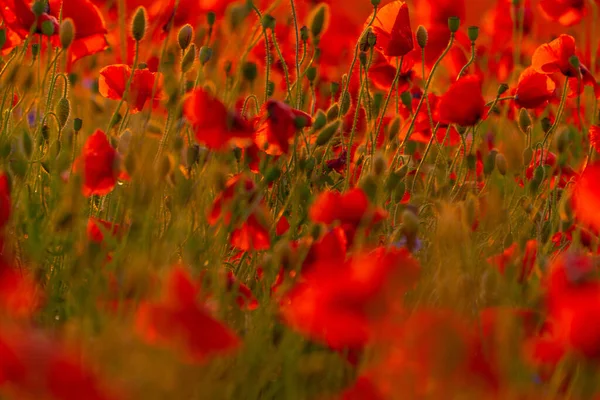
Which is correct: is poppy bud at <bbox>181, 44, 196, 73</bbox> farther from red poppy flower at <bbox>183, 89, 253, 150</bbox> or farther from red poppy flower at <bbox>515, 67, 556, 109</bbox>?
red poppy flower at <bbox>515, 67, 556, 109</bbox>

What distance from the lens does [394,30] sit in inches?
69.9

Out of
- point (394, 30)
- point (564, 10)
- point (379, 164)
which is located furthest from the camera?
point (564, 10)

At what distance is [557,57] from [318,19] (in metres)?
0.45

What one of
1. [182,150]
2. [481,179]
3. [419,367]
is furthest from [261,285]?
[481,179]

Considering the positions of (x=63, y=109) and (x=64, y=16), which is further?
(x=64, y=16)

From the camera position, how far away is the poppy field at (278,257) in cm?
84

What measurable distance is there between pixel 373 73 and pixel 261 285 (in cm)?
70

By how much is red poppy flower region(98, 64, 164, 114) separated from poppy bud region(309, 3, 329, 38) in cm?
31

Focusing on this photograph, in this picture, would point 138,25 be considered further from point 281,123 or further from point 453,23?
point 453,23

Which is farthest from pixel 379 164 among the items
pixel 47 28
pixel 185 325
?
pixel 185 325

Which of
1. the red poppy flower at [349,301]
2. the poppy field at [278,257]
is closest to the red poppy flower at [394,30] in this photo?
the poppy field at [278,257]

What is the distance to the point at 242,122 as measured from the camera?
4.77 ft

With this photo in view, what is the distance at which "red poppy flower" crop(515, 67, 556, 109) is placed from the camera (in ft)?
6.05

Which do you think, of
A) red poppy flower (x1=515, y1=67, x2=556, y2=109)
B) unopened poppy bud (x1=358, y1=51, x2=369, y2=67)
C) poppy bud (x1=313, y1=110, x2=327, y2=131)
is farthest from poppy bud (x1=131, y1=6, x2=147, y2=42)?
red poppy flower (x1=515, y1=67, x2=556, y2=109)
